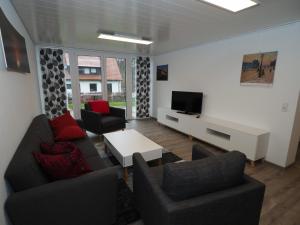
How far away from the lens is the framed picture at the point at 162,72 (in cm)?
529

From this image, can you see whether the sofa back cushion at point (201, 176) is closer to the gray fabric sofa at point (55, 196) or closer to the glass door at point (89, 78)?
the gray fabric sofa at point (55, 196)

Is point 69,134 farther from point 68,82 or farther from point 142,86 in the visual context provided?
point 142,86

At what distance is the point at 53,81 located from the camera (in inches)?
175

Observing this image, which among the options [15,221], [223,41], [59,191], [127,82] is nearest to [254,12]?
[223,41]

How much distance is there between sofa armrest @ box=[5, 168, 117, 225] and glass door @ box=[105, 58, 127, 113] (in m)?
4.28

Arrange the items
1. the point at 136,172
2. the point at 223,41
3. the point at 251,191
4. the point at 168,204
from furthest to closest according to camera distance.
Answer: the point at 223,41 → the point at 136,172 → the point at 251,191 → the point at 168,204

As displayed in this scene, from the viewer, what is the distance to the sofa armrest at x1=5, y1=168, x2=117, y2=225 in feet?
3.79

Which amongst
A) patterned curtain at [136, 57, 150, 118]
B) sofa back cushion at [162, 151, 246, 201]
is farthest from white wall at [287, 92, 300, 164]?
patterned curtain at [136, 57, 150, 118]

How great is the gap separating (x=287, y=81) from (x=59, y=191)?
10.6 feet

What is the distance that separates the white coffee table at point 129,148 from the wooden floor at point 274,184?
0.81 m

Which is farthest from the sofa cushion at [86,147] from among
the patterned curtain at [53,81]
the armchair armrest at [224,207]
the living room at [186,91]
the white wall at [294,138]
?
the white wall at [294,138]

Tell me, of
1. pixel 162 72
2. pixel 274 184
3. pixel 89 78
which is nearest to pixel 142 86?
pixel 162 72

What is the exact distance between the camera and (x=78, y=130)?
2.70m

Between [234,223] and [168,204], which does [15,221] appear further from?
[234,223]
